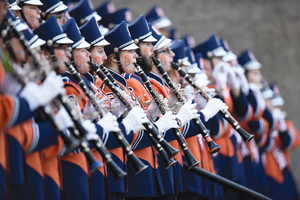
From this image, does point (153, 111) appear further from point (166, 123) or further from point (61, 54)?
point (61, 54)

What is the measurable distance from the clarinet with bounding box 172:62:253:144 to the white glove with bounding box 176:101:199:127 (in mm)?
553

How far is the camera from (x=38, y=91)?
287 cm

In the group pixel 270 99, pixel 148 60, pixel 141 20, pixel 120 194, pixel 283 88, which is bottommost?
pixel 283 88

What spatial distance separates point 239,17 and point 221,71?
191 inches

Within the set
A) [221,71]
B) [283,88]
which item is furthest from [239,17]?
[221,71]

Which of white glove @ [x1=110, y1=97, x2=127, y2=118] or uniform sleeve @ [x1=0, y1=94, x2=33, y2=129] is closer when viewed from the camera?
uniform sleeve @ [x1=0, y1=94, x2=33, y2=129]

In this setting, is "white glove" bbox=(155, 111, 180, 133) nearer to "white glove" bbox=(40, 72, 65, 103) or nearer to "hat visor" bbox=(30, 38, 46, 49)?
"hat visor" bbox=(30, 38, 46, 49)

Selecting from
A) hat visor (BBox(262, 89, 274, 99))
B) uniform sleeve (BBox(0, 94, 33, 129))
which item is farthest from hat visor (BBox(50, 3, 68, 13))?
hat visor (BBox(262, 89, 274, 99))

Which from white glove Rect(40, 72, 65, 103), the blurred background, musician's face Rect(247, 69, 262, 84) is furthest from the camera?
the blurred background

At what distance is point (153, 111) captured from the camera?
→ 4.57 m

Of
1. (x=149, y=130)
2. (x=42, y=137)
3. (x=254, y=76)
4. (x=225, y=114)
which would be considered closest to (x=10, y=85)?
(x=42, y=137)

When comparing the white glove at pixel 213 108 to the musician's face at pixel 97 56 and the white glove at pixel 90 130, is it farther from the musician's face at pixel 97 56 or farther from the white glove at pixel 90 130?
the white glove at pixel 90 130

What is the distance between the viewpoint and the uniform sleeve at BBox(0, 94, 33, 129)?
2.77 meters

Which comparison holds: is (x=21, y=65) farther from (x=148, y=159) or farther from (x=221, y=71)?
(x=221, y=71)
